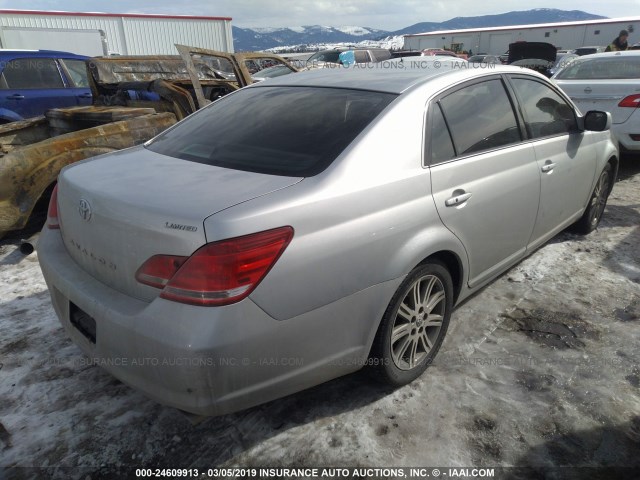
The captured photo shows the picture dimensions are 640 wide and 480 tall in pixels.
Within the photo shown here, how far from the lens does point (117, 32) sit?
24906 millimetres

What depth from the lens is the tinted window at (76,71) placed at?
313 inches

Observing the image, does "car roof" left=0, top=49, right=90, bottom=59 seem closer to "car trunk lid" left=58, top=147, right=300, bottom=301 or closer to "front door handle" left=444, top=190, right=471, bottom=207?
"car trunk lid" left=58, top=147, right=300, bottom=301

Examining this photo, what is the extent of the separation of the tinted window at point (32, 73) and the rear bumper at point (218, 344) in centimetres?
695

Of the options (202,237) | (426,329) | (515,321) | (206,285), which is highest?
(202,237)

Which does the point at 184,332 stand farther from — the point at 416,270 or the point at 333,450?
the point at 416,270

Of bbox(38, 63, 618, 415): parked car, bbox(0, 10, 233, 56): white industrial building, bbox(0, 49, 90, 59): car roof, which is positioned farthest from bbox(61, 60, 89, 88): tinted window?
bbox(0, 10, 233, 56): white industrial building

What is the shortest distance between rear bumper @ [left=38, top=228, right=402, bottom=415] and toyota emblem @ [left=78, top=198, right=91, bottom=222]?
266mm

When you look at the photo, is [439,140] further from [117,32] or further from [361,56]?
[117,32]

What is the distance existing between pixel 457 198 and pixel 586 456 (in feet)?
4.26

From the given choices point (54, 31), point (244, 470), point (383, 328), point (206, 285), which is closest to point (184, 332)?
point (206, 285)

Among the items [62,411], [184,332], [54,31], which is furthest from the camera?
[54,31]

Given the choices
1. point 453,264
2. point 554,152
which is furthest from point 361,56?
point 453,264

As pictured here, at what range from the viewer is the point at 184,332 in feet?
5.32

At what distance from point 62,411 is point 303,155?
1713 mm
